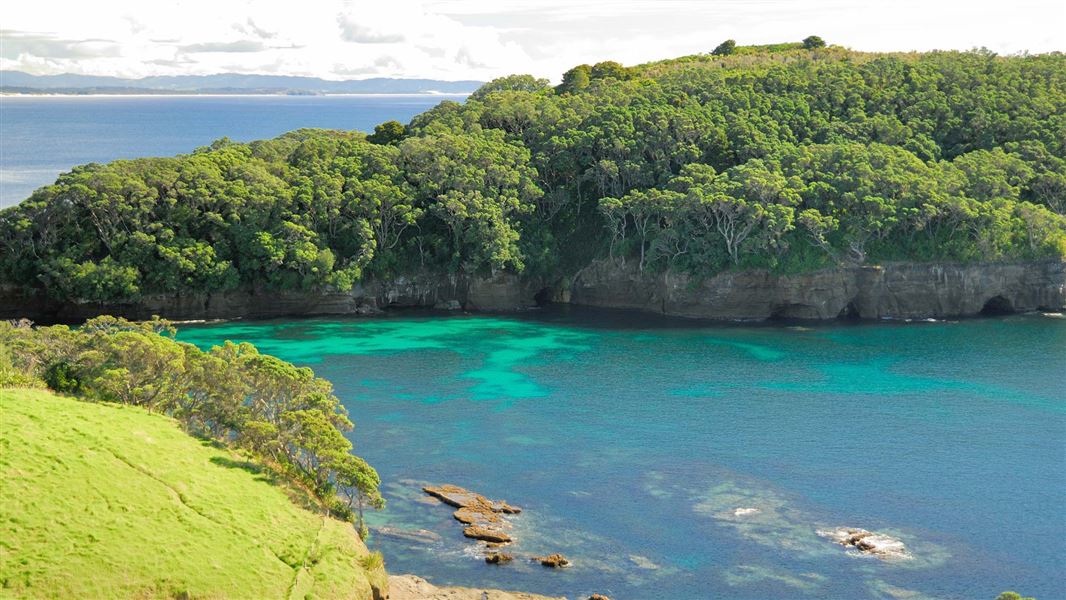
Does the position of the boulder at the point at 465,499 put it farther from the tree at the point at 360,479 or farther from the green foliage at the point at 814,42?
the green foliage at the point at 814,42

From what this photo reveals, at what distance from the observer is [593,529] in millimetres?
52531

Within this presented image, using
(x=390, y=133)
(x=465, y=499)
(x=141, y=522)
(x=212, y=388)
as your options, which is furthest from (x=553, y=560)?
(x=390, y=133)

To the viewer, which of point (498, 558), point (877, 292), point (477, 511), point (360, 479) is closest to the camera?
point (360, 479)

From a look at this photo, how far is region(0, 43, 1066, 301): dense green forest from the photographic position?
320 ft

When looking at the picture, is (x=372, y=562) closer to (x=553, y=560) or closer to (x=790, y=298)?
(x=553, y=560)

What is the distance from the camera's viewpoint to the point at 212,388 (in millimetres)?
54188

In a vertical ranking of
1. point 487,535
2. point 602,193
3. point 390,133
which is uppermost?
point 390,133

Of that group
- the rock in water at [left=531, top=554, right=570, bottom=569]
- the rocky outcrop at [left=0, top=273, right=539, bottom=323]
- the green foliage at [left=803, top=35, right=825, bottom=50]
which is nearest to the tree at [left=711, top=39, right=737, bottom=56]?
the green foliage at [left=803, top=35, right=825, bottom=50]

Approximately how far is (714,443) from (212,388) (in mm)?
28677

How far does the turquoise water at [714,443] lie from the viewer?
48594mm

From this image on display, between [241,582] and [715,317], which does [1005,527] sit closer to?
[241,582]

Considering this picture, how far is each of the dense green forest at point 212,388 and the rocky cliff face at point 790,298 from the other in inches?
1630

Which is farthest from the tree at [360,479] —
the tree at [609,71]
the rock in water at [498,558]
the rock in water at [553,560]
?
the tree at [609,71]

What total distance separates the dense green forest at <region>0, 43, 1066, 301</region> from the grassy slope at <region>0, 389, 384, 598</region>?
165ft
